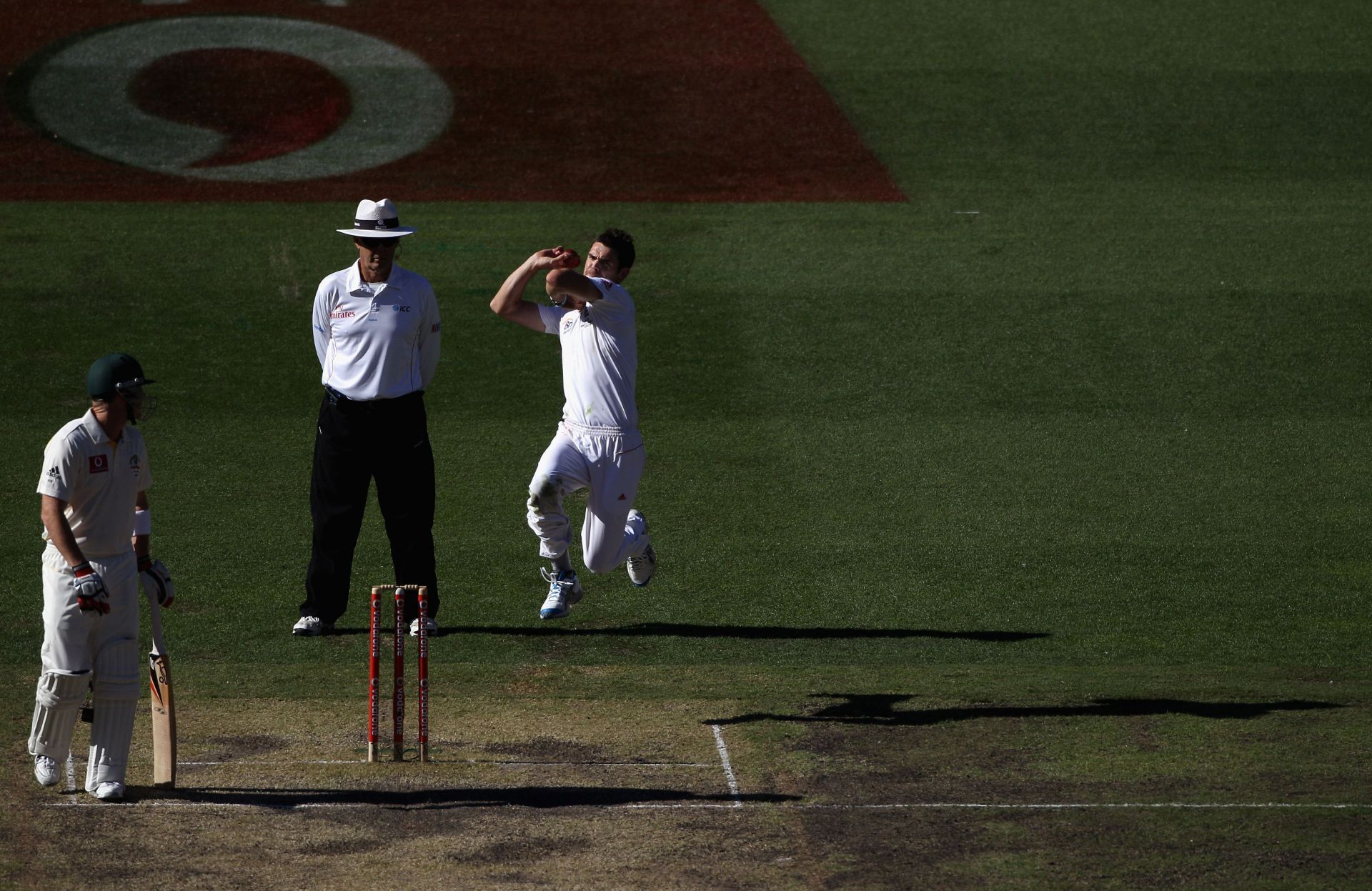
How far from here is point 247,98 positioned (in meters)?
20.5

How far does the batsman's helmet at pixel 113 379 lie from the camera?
277 inches

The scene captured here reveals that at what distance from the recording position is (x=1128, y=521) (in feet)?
39.5

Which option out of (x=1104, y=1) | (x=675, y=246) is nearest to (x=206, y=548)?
(x=675, y=246)

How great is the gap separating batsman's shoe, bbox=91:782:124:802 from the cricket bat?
0.21m

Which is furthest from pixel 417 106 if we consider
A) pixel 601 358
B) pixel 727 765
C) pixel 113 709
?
pixel 113 709

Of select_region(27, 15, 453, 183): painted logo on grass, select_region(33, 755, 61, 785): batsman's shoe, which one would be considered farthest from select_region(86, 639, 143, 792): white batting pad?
select_region(27, 15, 453, 183): painted logo on grass

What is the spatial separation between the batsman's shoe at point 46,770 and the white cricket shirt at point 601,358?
3.33m

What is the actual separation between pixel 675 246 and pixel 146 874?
11745mm

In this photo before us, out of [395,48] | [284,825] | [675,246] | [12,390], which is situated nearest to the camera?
[284,825]

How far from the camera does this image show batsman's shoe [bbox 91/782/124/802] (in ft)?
23.5

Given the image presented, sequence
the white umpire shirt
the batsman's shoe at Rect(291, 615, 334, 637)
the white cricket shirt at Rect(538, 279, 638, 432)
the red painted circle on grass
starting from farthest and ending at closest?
1. the red painted circle on grass
2. the batsman's shoe at Rect(291, 615, 334, 637)
3. the white umpire shirt
4. the white cricket shirt at Rect(538, 279, 638, 432)

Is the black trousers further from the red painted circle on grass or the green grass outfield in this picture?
the red painted circle on grass

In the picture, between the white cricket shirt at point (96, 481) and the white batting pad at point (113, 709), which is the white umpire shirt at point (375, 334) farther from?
the white batting pad at point (113, 709)

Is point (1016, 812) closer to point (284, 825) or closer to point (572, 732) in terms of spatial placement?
point (572, 732)
